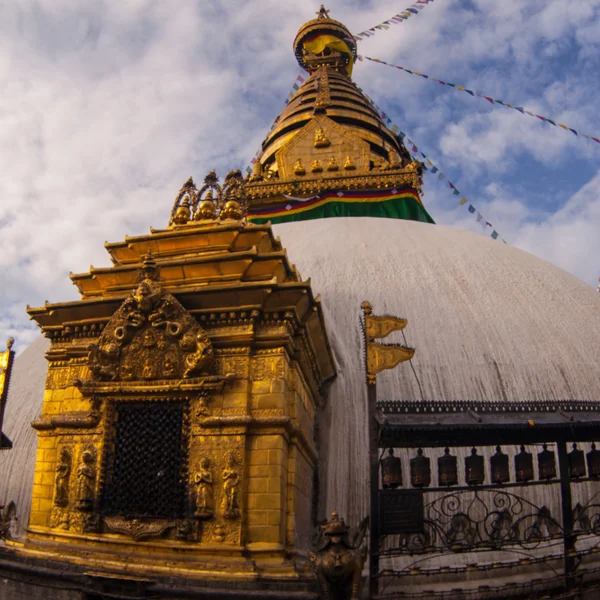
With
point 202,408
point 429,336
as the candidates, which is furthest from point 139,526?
point 429,336

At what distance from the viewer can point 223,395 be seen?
17.9ft

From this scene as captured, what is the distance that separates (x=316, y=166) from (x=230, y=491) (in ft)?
37.6

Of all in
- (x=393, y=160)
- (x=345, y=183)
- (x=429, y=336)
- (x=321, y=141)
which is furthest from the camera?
(x=393, y=160)

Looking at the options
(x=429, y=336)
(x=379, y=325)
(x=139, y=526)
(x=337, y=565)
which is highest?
(x=429, y=336)

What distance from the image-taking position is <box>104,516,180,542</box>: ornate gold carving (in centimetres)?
517

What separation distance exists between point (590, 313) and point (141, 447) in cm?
710

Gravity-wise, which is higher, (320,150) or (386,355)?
(320,150)

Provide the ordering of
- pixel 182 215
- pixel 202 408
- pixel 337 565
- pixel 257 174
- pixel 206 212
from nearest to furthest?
pixel 337 565
pixel 202 408
pixel 206 212
pixel 182 215
pixel 257 174

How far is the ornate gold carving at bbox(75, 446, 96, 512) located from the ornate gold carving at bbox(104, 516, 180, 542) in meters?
0.25

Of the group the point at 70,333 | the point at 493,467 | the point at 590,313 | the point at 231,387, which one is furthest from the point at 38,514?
the point at 590,313

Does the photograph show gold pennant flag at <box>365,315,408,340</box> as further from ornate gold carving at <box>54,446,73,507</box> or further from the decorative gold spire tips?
ornate gold carving at <box>54,446,73,507</box>

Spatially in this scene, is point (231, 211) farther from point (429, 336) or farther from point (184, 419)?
point (429, 336)

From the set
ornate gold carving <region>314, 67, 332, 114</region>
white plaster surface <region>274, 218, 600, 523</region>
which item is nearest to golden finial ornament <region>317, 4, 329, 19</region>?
ornate gold carving <region>314, 67, 332, 114</region>

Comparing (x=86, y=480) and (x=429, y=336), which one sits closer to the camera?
(x=86, y=480)
